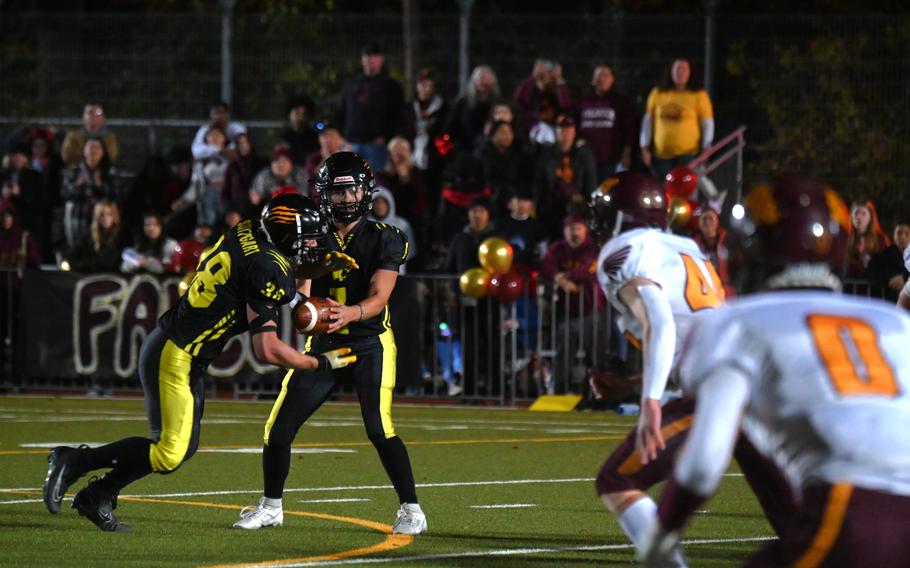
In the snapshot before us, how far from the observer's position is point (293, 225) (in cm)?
841

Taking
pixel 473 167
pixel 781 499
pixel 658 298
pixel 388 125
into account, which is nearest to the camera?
pixel 781 499

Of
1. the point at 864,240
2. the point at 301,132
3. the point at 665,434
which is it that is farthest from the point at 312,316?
the point at 301,132

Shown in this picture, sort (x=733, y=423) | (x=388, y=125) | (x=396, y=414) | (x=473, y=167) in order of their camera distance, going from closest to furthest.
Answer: (x=733, y=423), (x=396, y=414), (x=473, y=167), (x=388, y=125)

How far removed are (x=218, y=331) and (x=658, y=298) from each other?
8.83 feet

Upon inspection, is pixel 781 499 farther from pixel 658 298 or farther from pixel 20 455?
pixel 20 455

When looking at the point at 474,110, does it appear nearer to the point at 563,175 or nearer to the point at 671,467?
the point at 563,175

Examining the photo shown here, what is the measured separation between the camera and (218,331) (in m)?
8.41

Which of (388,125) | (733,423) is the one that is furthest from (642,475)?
(388,125)

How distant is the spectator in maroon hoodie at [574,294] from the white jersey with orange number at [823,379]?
12.3 meters

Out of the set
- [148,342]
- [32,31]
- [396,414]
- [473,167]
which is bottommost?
[396,414]

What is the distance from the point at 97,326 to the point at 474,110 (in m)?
4.54

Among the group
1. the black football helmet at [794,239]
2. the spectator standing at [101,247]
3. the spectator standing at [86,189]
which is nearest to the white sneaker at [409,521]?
the black football helmet at [794,239]

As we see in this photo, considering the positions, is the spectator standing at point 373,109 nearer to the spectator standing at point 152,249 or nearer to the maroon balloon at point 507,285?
the spectator standing at point 152,249

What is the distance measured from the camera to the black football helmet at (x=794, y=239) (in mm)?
4266
